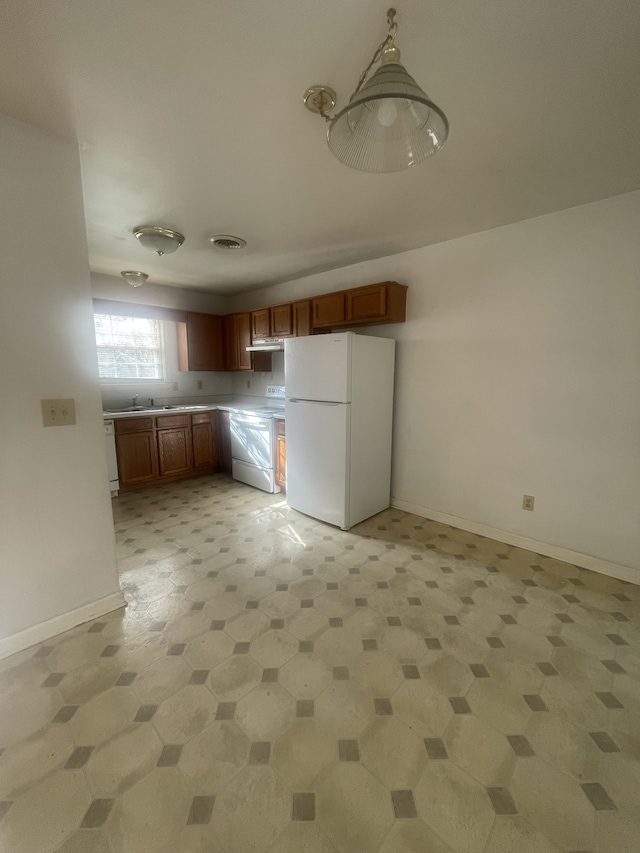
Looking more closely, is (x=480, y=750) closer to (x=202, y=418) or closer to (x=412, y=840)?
(x=412, y=840)

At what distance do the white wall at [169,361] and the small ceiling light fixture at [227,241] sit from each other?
1.82 metres

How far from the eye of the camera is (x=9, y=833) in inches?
39.4

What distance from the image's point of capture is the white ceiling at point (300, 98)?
1.07 metres

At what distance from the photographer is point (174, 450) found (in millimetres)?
4203

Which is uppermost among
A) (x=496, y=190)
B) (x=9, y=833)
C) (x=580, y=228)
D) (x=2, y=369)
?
(x=496, y=190)

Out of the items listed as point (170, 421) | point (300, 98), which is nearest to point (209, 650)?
point (300, 98)

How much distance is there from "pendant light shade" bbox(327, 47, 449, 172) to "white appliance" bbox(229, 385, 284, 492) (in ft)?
9.08

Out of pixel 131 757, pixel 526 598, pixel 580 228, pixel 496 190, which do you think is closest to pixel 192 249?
pixel 496 190

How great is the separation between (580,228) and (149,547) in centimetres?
379

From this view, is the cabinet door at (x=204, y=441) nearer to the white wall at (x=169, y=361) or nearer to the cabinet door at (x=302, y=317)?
the white wall at (x=169, y=361)

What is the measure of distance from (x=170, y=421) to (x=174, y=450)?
37 cm

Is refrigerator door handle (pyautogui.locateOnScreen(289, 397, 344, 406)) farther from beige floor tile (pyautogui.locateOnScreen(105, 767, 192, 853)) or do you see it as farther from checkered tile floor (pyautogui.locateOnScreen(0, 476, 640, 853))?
beige floor tile (pyautogui.locateOnScreen(105, 767, 192, 853))

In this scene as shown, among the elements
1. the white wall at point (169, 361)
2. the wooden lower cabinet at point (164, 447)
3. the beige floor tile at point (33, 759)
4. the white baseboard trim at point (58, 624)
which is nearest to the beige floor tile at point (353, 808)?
the beige floor tile at point (33, 759)

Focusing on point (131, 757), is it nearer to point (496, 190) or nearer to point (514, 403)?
point (514, 403)
